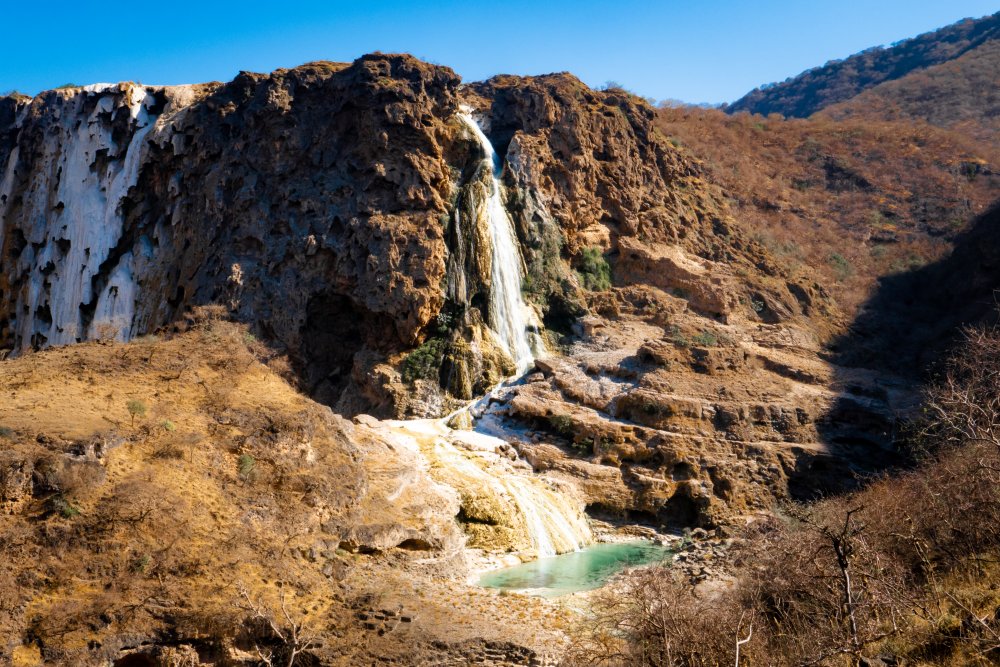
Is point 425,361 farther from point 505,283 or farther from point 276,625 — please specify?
point 276,625

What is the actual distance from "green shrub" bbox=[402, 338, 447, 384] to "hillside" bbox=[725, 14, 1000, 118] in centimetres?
6535

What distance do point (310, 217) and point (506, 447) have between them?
12118mm

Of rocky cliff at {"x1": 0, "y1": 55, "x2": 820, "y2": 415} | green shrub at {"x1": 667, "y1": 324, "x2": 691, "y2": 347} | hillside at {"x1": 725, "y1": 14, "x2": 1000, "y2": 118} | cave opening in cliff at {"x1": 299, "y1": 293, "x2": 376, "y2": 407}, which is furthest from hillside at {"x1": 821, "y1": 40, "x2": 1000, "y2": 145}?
cave opening in cliff at {"x1": 299, "y1": 293, "x2": 376, "y2": 407}

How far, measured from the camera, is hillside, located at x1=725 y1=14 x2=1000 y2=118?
2864 inches

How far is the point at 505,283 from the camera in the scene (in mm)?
26750

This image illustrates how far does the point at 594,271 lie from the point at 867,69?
6857cm

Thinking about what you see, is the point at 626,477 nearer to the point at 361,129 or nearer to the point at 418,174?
the point at 418,174

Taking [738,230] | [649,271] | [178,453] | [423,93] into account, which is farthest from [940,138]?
[178,453]

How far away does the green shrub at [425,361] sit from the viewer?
24688 mm

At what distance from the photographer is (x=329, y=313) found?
27250mm

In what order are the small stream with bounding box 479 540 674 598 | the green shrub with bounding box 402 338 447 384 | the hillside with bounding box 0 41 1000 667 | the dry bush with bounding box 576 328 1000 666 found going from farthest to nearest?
1. the green shrub with bounding box 402 338 447 384
2. the small stream with bounding box 479 540 674 598
3. the hillside with bounding box 0 41 1000 667
4. the dry bush with bounding box 576 328 1000 666

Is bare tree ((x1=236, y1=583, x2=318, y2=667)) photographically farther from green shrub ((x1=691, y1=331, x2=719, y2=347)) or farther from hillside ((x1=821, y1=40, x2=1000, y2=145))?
hillside ((x1=821, y1=40, x2=1000, y2=145))

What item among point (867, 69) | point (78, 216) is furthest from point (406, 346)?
point (867, 69)

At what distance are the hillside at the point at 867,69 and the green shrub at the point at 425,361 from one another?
2573 inches
